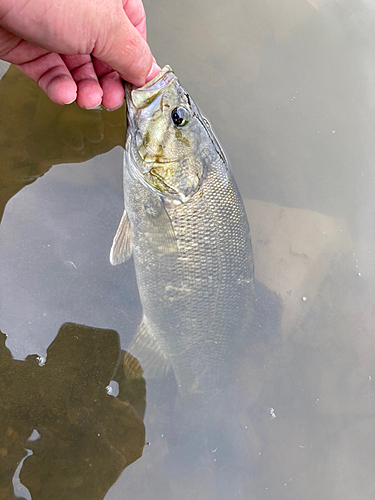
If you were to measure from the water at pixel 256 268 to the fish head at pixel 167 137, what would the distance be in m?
0.65

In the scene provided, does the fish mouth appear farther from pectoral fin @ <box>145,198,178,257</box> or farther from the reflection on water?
the reflection on water

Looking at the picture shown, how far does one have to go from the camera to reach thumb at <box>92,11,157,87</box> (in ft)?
4.00

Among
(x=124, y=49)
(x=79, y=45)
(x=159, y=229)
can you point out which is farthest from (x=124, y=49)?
(x=159, y=229)

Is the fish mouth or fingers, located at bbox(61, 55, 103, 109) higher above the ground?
the fish mouth

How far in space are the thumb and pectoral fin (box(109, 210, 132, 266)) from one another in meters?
0.86

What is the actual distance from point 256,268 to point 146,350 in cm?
103

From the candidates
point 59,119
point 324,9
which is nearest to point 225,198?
point 59,119

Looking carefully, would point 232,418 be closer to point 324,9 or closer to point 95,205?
point 95,205

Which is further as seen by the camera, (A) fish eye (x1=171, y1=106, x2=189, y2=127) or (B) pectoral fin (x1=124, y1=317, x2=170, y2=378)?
(B) pectoral fin (x1=124, y1=317, x2=170, y2=378)

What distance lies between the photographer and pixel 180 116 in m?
1.64

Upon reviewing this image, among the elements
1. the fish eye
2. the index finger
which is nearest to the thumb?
the fish eye

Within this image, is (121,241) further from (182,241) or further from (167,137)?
(167,137)

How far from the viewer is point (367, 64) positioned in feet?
9.64

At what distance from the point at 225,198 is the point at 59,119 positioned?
1.30 meters
